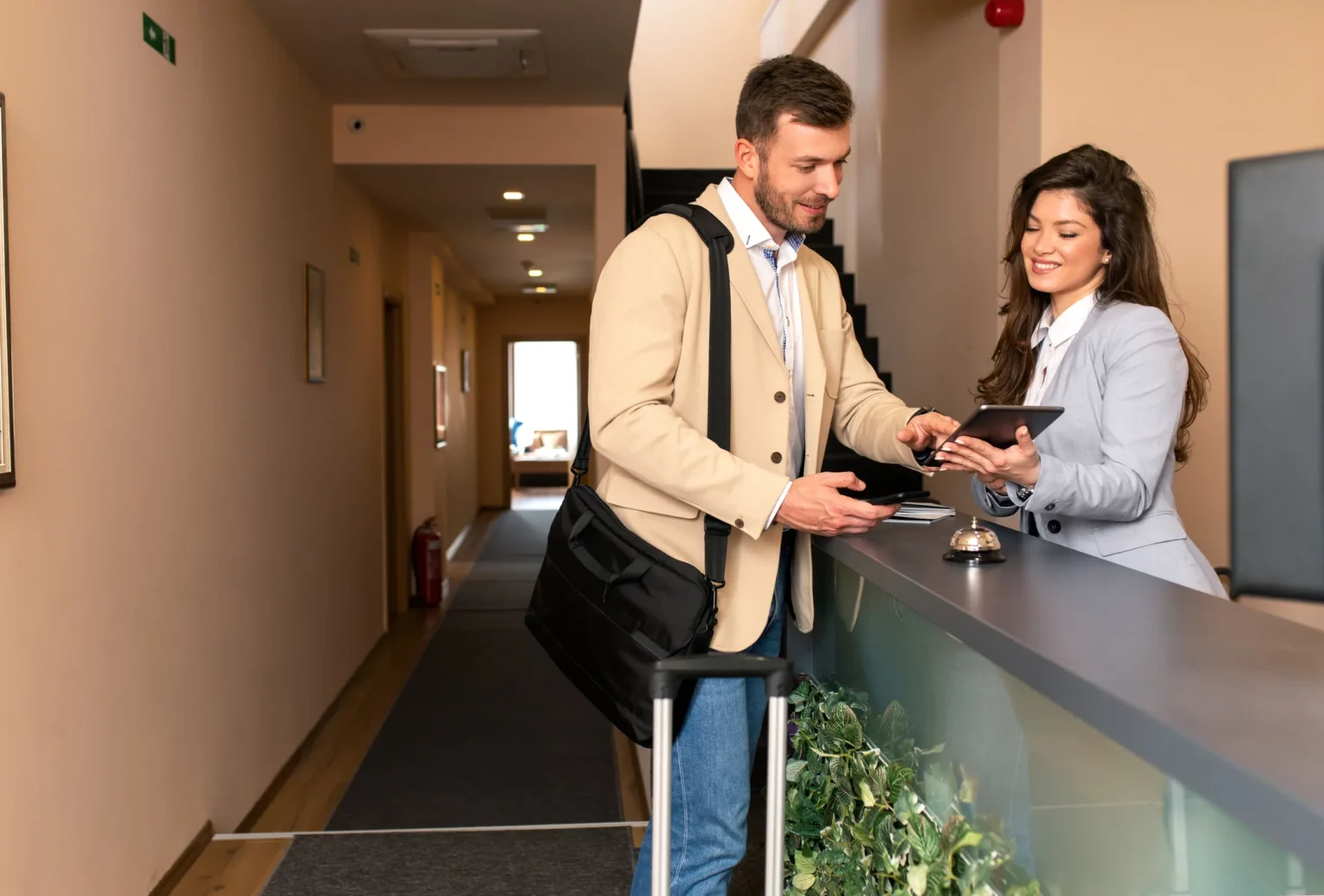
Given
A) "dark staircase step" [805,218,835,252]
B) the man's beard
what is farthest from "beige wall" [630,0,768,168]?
the man's beard

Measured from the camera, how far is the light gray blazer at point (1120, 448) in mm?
1834

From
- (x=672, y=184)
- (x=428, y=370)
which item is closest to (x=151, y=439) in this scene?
(x=672, y=184)

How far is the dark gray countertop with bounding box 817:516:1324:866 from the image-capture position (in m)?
0.72

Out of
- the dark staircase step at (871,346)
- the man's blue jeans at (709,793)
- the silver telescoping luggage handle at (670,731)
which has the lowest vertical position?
the man's blue jeans at (709,793)

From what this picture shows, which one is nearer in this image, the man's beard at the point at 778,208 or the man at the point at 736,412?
the man at the point at 736,412

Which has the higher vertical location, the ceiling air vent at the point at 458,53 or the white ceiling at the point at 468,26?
the white ceiling at the point at 468,26

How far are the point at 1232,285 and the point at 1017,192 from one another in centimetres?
138

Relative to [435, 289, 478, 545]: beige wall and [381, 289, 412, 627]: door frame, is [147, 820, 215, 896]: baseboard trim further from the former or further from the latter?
[435, 289, 478, 545]: beige wall

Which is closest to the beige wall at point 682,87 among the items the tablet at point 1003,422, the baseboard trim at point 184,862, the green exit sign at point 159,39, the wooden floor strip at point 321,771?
the wooden floor strip at point 321,771

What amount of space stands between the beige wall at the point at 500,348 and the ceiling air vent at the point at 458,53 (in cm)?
993

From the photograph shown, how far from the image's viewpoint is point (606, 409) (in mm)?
1709

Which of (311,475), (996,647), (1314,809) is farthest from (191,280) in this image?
(1314,809)

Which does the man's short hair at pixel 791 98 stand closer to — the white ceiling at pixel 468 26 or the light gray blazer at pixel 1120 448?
the light gray blazer at pixel 1120 448

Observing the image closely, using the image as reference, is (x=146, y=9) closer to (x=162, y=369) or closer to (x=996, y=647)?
(x=162, y=369)
